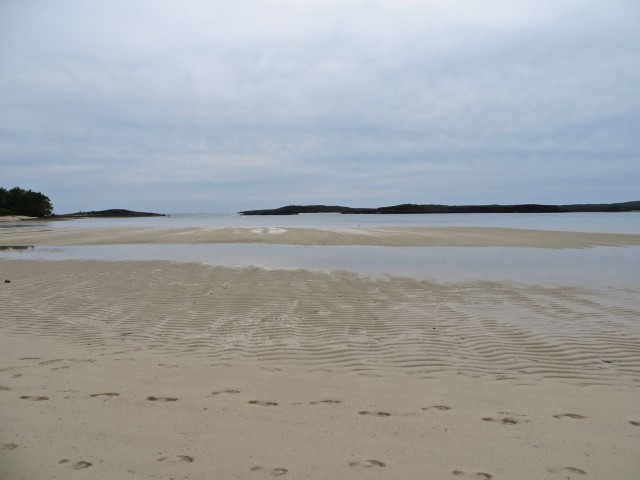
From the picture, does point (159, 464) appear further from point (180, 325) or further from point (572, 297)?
point (572, 297)

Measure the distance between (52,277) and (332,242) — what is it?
54.4 ft

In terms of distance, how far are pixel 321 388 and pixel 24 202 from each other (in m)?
125

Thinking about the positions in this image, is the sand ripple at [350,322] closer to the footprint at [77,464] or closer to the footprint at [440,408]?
the footprint at [440,408]

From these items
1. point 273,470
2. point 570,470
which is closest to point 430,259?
point 570,470

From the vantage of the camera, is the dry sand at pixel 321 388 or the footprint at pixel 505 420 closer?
the dry sand at pixel 321 388

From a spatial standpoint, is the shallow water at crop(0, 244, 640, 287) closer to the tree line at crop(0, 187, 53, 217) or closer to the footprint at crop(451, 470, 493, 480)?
the footprint at crop(451, 470, 493, 480)

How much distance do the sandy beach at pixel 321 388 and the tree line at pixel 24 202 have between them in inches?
4526

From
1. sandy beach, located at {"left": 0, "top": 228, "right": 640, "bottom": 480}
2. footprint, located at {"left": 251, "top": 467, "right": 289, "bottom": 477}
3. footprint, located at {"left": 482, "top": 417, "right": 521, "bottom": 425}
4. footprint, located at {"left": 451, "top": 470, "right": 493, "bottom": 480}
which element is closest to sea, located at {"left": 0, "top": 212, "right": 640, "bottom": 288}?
sandy beach, located at {"left": 0, "top": 228, "right": 640, "bottom": 480}

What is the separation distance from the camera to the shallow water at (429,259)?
14646 mm

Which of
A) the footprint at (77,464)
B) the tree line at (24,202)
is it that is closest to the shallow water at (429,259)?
the footprint at (77,464)

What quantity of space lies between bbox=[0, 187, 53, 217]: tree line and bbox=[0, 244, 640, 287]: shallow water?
99.1 meters

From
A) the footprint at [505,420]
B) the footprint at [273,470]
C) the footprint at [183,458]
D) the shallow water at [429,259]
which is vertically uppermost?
the shallow water at [429,259]

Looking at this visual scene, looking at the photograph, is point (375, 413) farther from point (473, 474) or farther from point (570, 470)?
point (570, 470)

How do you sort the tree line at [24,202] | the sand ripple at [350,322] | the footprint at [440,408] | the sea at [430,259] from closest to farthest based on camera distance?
1. the footprint at [440,408]
2. the sand ripple at [350,322]
3. the sea at [430,259]
4. the tree line at [24,202]
